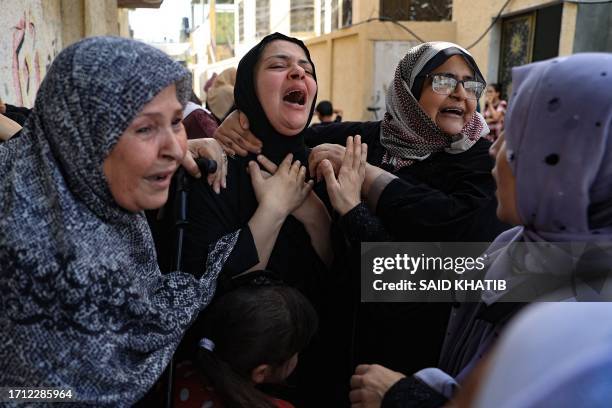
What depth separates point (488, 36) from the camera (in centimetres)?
1090

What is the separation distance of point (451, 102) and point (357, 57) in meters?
12.2

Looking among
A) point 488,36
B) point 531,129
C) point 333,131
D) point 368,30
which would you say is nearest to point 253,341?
point 531,129

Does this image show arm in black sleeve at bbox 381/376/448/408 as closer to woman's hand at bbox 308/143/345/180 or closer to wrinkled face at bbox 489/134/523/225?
wrinkled face at bbox 489/134/523/225

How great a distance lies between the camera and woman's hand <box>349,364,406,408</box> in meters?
1.43

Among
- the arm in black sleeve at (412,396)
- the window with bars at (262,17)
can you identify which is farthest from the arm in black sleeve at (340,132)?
the window with bars at (262,17)

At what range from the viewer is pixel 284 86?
6.92 feet

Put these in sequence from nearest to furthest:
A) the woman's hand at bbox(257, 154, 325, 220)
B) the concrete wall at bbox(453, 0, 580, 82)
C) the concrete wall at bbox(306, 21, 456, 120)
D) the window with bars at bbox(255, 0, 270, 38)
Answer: the woman's hand at bbox(257, 154, 325, 220) → the concrete wall at bbox(453, 0, 580, 82) → the concrete wall at bbox(306, 21, 456, 120) → the window with bars at bbox(255, 0, 270, 38)

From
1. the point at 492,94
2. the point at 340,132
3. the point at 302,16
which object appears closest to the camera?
the point at 340,132

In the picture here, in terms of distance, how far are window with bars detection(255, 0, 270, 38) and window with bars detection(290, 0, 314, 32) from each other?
280 centimetres

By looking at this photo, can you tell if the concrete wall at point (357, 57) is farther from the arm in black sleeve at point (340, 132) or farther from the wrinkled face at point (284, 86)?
the wrinkled face at point (284, 86)

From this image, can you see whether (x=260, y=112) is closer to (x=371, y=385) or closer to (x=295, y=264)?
(x=295, y=264)

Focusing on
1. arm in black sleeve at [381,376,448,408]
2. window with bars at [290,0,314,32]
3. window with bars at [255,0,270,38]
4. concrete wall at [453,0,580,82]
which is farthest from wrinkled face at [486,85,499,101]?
window with bars at [255,0,270,38]

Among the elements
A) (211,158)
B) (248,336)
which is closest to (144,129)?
(211,158)

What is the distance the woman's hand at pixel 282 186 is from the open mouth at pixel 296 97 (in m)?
0.22
